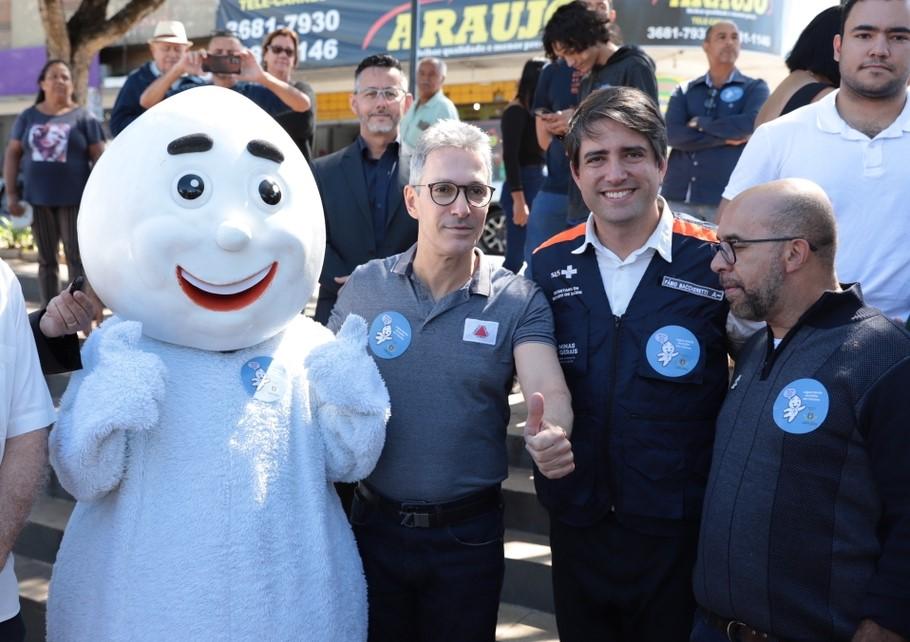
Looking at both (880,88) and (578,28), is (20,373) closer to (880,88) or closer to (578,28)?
(880,88)

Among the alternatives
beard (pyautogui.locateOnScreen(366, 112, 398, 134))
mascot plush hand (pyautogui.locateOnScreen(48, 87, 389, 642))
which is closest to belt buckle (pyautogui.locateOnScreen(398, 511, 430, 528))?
mascot plush hand (pyautogui.locateOnScreen(48, 87, 389, 642))

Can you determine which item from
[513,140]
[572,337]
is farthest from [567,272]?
[513,140]

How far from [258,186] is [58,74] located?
15.9 ft

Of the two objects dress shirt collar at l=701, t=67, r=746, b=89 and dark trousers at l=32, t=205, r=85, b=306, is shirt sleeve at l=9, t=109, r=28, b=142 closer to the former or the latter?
dark trousers at l=32, t=205, r=85, b=306

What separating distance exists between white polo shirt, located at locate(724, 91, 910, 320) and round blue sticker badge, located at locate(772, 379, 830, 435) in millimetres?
741

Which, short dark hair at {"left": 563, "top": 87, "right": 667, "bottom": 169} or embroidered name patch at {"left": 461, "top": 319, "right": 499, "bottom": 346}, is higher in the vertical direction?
short dark hair at {"left": 563, "top": 87, "right": 667, "bottom": 169}

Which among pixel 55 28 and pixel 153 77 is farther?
pixel 55 28

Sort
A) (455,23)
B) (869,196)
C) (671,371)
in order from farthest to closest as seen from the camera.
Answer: (455,23) → (869,196) → (671,371)

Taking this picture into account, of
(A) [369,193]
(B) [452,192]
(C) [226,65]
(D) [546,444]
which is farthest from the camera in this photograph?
(C) [226,65]

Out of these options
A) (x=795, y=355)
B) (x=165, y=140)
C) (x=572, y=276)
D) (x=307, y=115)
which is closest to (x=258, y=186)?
(x=165, y=140)

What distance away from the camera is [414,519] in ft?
8.82

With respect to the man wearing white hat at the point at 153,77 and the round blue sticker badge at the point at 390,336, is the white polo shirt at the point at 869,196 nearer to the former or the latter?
the round blue sticker badge at the point at 390,336

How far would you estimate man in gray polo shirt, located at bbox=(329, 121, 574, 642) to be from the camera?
268 cm

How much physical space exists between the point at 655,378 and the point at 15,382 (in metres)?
1.59
